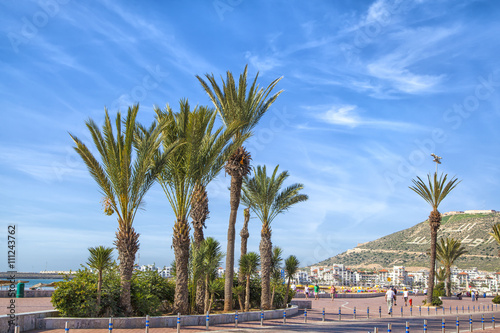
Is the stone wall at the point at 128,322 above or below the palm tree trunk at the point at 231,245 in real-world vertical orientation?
below

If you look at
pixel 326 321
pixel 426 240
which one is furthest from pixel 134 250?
pixel 426 240

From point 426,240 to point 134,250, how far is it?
658 feet

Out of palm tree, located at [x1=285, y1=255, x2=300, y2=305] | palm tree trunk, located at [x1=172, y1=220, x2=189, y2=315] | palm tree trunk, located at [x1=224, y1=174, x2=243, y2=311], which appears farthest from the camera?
palm tree, located at [x1=285, y1=255, x2=300, y2=305]

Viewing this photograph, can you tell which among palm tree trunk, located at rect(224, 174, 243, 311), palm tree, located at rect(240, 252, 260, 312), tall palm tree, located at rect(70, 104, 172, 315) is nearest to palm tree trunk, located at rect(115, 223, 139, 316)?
tall palm tree, located at rect(70, 104, 172, 315)

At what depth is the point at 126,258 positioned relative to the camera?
18297mm

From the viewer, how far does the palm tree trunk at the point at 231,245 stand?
2269cm

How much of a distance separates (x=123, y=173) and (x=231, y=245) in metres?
7.03

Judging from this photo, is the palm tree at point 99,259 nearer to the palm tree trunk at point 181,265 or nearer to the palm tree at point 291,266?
the palm tree trunk at point 181,265

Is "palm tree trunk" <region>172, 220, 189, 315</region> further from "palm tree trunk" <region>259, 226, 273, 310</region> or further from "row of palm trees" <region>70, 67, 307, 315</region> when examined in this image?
"palm tree trunk" <region>259, 226, 273, 310</region>

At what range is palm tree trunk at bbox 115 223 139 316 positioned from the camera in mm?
18062

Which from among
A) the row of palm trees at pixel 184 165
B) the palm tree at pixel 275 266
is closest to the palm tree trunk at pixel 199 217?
the row of palm trees at pixel 184 165

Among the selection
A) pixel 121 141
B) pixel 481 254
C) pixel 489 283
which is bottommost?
pixel 489 283

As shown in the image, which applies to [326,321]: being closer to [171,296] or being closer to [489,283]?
[171,296]

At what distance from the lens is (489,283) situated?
17625 cm
